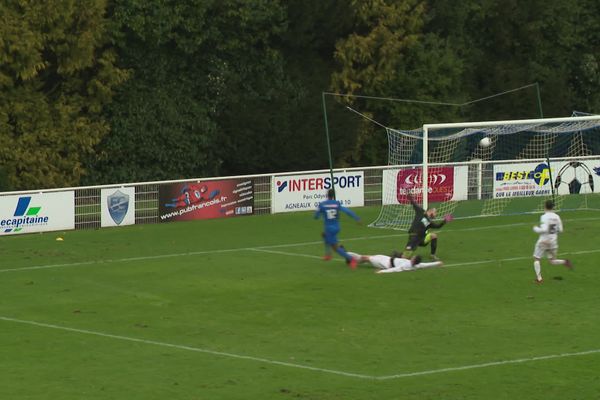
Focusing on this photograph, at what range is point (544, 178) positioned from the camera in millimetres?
49562

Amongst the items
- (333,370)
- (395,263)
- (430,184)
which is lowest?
(333,370)

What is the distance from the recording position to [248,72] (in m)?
58.6

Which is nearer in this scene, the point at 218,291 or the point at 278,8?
the point at 218,291

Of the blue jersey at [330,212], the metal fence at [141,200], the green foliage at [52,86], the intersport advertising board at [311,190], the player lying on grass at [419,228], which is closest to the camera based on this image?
the player lying on grass at [419,228]

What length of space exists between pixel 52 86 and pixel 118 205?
1431 centimetres

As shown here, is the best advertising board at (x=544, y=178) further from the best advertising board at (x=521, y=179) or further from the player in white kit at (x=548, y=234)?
the player in white kit at (x=548, y=234)

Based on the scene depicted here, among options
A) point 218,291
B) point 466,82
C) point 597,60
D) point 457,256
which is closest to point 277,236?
point 457,256

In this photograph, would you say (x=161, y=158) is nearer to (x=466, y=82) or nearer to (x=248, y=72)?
(x=248, y=72)

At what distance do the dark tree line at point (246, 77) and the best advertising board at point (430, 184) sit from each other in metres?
10.9

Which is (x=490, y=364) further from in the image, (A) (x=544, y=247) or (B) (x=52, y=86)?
(B) (x=52, y=86)

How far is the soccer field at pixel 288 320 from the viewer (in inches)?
765

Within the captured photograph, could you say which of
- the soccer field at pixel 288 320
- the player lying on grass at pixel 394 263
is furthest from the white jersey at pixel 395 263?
the soccer field at pixel 288 320

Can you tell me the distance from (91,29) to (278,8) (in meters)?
9.40

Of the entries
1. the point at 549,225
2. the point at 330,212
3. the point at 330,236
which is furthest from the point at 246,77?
the point at 549,225
